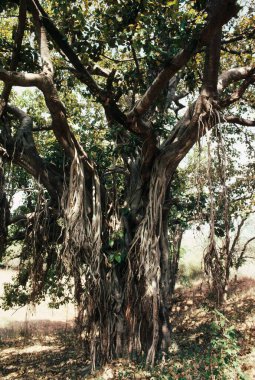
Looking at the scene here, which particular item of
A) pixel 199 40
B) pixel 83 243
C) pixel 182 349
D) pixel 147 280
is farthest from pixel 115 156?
pixel 182 349

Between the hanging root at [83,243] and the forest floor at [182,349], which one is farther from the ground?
the hanging root at [83,243]

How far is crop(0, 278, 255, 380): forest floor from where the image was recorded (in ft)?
14.8

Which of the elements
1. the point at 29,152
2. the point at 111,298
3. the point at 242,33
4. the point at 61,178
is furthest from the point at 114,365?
the point at 242,33

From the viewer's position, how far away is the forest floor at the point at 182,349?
452cm

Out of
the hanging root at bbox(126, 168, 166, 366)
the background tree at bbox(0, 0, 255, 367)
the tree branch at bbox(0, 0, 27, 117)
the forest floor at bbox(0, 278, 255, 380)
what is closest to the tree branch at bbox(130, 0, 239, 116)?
the background tree at bbox(0, 0, 255, 367)

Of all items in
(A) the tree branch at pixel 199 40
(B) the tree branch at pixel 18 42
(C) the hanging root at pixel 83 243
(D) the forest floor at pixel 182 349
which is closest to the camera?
(A) the tree branch at pixel 199 40

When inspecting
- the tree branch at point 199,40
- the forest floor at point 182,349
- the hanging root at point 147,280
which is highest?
the tree branch at point 199,40

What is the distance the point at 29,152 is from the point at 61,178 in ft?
2.40

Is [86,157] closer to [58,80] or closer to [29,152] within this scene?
[29,152]

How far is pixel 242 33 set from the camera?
269 inches

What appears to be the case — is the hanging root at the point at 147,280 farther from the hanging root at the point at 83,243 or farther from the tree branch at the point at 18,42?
the tree branch at the point at 18,42

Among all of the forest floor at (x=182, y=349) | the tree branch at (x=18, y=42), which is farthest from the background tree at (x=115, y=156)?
the forest floor at (x=182, y=349)

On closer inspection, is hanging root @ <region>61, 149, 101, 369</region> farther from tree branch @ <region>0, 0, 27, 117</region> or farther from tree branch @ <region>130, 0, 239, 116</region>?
tree branch @ <region>130, 0, 239, 116</region>

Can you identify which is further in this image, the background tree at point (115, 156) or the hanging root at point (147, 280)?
the hanging root at point (147, 280)
